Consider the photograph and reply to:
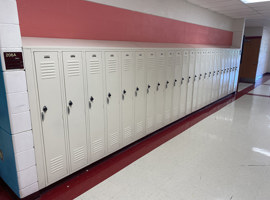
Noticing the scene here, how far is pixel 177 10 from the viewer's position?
4.68 metres

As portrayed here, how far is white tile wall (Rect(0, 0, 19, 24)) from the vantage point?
5.83 ft

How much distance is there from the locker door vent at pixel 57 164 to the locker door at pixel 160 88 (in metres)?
2.12

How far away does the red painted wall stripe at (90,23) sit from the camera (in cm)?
242

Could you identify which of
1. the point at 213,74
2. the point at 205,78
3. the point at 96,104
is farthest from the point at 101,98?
the point at 213,74

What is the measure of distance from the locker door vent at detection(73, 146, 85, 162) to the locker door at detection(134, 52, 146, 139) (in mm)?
1155

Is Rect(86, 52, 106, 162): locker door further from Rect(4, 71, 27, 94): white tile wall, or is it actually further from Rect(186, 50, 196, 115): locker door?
Rect(186, 50, 196, 115): locker door

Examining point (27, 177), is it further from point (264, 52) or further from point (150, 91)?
point (264, 52)

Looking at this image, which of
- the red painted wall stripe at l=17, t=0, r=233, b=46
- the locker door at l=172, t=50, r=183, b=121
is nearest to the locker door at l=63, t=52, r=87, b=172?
the red painted wall stripe at l=17, t=0, r=233, b=46

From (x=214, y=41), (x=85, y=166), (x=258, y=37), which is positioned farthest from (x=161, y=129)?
(x=258, y=37)

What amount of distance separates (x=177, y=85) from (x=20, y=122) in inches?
132

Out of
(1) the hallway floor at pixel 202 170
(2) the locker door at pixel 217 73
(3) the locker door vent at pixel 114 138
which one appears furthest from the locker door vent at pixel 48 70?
(2) the locker door at pixel 217 73

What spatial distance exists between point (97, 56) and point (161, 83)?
5.57ft

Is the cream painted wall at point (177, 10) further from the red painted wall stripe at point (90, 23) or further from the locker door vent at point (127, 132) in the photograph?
the locker door vent at point (127, 132)

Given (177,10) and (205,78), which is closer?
(177,10)
